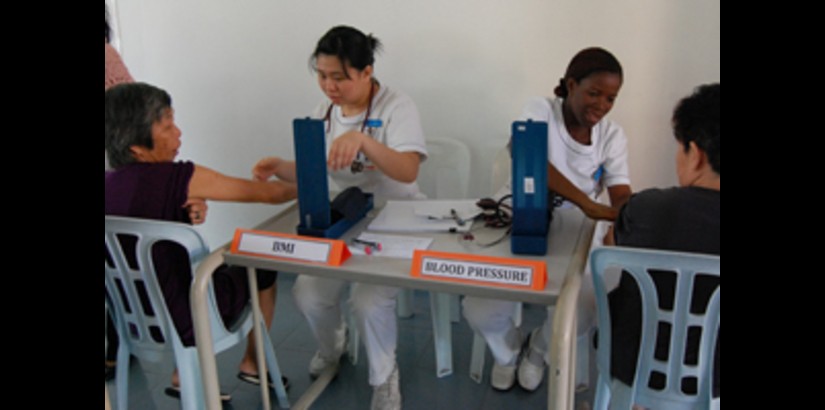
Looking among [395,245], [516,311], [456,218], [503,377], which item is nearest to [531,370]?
[503,377]

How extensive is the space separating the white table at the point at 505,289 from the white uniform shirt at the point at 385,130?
378 mm

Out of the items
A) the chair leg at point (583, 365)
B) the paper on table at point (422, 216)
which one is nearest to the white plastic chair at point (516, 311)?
the chair leg at point (583, 365)

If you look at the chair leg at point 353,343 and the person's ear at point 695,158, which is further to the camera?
the chair leg at point 353,343

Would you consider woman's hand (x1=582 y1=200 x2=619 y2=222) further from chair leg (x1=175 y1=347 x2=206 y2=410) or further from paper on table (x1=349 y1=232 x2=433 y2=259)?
chair leg (x1=175 y1=347 x2=206 y2=410)

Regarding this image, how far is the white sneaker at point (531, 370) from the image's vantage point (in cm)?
192

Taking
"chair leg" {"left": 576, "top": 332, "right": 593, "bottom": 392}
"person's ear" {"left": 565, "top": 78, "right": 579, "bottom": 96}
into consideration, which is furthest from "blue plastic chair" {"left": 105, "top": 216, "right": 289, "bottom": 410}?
"person's ear" {"left": 565, "top": 78, "right": 579, "bottom": 96}

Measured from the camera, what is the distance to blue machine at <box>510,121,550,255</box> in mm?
1246

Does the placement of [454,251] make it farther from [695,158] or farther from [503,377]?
[503,377]

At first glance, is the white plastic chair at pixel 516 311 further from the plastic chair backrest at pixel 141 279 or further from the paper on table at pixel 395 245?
the plastic chair backrest at pixel 141 279
